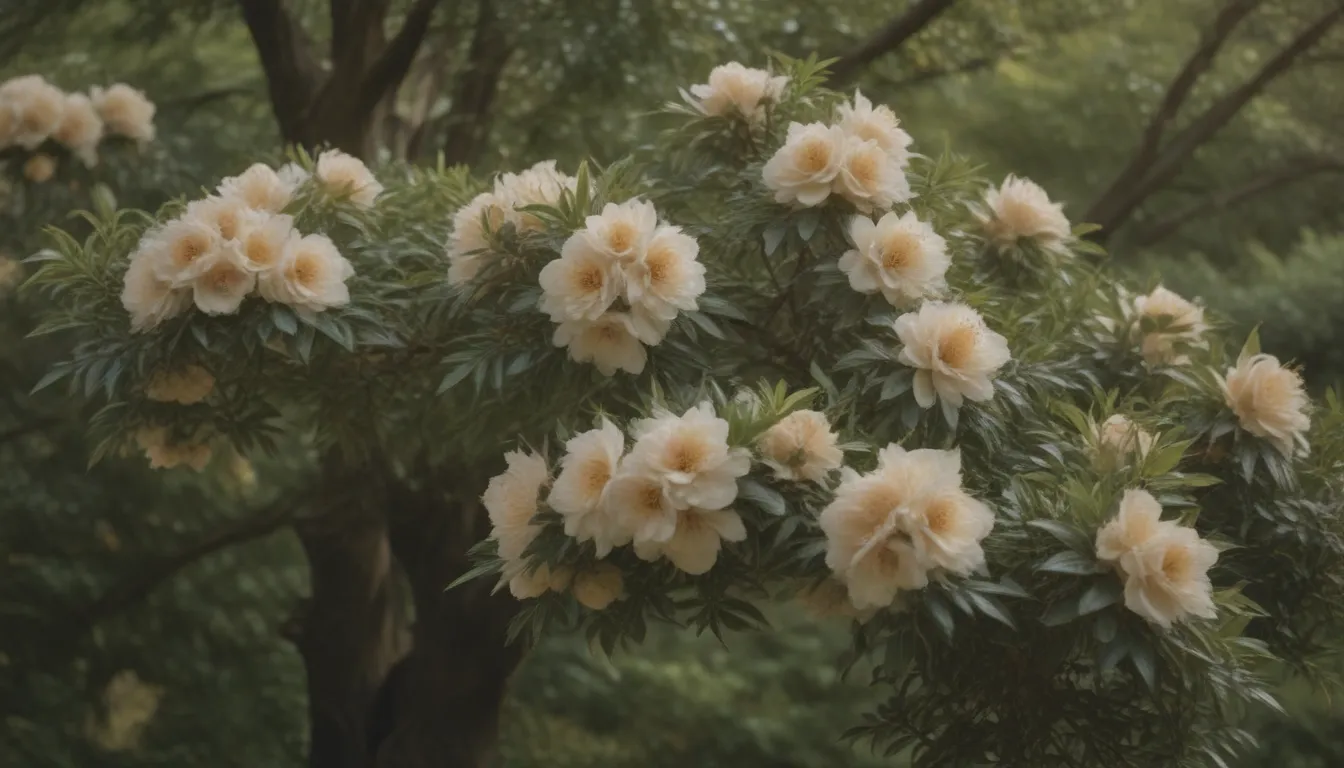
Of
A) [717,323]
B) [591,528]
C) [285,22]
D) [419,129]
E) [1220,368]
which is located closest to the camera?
[591,528]

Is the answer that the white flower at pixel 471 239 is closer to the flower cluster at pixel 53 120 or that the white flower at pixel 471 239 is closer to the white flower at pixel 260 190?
the white flower at pixel 260 190

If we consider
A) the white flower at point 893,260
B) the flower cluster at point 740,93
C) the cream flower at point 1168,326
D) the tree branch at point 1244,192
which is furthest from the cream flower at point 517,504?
the tree branch at point 1244,192

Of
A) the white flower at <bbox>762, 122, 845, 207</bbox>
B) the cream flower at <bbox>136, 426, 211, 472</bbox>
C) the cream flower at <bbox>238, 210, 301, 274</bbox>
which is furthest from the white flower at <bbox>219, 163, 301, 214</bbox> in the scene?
the white flower at <bbox>762, 122, 845, 207</bbox>

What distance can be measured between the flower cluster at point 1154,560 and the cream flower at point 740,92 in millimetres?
855

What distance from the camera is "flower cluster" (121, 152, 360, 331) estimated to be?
170cm

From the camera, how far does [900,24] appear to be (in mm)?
2783

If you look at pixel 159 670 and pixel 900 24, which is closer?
pixel 900 24

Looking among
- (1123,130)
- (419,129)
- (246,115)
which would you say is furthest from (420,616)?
(1123,130)

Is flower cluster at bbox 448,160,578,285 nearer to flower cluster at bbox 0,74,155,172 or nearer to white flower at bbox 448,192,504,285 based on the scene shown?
white flower at bbox 448,192,504,285

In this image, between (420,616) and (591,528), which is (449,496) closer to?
(420,616)

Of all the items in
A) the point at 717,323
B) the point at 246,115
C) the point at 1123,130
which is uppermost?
the point at 717,323

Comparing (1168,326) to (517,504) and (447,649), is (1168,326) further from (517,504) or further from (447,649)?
(447,649)

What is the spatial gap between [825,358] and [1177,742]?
68cm

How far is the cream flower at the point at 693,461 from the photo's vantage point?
4.45 feet
